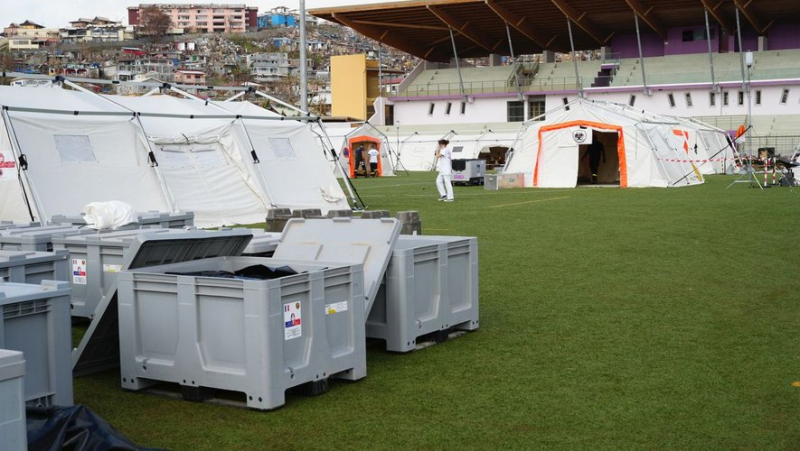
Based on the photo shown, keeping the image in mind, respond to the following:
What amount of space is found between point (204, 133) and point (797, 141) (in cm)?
4270

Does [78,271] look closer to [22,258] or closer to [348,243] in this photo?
[22,258]

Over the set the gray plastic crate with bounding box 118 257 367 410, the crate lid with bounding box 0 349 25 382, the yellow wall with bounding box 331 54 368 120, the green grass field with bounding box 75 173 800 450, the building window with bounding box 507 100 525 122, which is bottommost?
the green grass field with bounding box 75 173 800 450

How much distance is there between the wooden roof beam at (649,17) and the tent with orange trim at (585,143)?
84.2 ft

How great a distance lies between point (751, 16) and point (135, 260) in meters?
57.0

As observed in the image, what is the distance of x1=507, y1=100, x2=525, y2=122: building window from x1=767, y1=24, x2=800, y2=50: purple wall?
16.8 m

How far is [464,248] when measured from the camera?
7.51m

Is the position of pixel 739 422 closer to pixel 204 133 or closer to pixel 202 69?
pixel 204 133

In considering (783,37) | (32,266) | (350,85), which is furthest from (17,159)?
(350,85)

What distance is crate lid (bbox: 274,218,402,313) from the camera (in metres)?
6.64

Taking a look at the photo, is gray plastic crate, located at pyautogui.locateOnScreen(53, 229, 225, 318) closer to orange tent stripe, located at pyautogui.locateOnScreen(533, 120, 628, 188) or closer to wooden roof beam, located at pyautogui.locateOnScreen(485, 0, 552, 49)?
orange tent stripe, located at pyautogui.locateOnScreen(533, 120, 628, 188)

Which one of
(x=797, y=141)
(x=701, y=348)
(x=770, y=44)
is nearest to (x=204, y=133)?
(x=701, y=348)

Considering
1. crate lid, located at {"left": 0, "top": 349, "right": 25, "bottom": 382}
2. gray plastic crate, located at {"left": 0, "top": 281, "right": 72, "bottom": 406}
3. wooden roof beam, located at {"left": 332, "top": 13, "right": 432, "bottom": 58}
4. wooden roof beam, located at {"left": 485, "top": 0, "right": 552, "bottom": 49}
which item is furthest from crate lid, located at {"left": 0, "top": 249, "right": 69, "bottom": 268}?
wooden roof beam, located at {"left": 332, "top": 13, "right": 432, "bottom": 58}

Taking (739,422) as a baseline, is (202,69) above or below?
above

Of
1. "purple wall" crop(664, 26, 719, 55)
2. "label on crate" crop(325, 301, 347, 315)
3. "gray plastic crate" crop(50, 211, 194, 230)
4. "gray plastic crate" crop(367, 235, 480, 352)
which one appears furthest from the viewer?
"purple wall" crop(664, 26, 719, 55)
